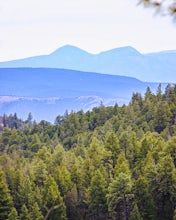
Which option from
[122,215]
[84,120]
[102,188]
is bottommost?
[122,215]

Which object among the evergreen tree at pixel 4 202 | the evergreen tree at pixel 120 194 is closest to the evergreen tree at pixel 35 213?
the evergreen tree at pixel 4 202

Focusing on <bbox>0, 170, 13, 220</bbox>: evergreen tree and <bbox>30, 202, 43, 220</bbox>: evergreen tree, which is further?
<bbox>0, 170, 13, 220</bbox>: evergreen tree

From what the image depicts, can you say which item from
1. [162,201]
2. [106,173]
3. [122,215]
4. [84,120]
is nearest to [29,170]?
[106,173]

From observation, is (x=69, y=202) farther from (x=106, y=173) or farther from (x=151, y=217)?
(x=151, y=217)

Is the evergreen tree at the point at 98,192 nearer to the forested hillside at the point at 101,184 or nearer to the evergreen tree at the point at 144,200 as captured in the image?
the forested hillside at the point at 101,184

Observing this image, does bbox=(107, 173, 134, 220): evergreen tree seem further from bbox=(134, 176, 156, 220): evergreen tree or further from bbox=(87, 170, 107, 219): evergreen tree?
bbox=(87, 170, 107, 219): evergreen tree

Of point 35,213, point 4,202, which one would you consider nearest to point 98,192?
point 35,213

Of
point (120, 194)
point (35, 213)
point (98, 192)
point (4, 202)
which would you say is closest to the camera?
point (35, 213)

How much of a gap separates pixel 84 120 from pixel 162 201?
4234 centimetres

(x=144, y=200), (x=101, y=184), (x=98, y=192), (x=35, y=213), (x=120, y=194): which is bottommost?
(x=35, y=213)

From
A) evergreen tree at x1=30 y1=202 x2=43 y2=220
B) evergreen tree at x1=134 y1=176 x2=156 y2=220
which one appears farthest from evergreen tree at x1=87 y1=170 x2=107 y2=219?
evergreen tree at x1=30 y1=202 x2=43 y2=220

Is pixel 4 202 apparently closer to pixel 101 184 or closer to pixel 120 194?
pixel 101 184

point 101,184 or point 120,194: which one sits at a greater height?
point 101,184

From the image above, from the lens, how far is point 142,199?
1223 inches
